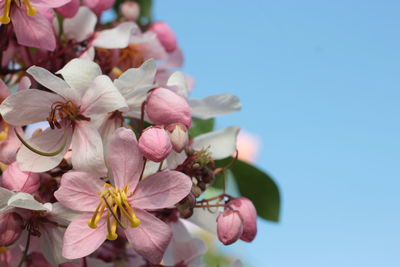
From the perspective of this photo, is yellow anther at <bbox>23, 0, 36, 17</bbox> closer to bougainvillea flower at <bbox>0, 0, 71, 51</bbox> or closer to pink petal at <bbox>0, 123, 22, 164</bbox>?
bougainvillea flower at <bbox>0, 0, 71, 51</bbox>

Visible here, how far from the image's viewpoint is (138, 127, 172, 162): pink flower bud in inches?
23.0

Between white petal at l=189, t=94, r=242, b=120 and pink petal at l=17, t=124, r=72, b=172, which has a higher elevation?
white petal at l=189, t=94, r=242, b=120

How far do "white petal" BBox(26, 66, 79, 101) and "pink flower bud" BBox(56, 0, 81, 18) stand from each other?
0.40 feet

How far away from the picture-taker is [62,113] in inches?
25.8

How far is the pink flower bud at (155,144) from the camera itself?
585mm

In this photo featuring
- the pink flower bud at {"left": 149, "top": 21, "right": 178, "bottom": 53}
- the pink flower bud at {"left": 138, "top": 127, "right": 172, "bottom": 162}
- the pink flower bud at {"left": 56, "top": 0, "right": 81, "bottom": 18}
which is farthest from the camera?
the pink flower bud at {"left": 149, "top": 21, "right": 178, "bottom": 53}

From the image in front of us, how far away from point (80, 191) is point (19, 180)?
6cm

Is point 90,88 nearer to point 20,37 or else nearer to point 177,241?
point 20,37

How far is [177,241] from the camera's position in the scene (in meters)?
0.80

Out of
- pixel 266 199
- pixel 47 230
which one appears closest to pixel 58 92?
pixel 47 230

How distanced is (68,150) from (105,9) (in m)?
0.22

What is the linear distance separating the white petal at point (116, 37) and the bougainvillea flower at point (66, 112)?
4.7 inches

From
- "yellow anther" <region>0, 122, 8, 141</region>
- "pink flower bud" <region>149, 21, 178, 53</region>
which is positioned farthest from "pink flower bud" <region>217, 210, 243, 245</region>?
"pink flower bud" <region>149, 21, 178, 53</region>

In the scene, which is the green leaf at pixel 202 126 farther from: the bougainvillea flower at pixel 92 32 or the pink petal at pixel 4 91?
the pink petal at pixel 4 91
